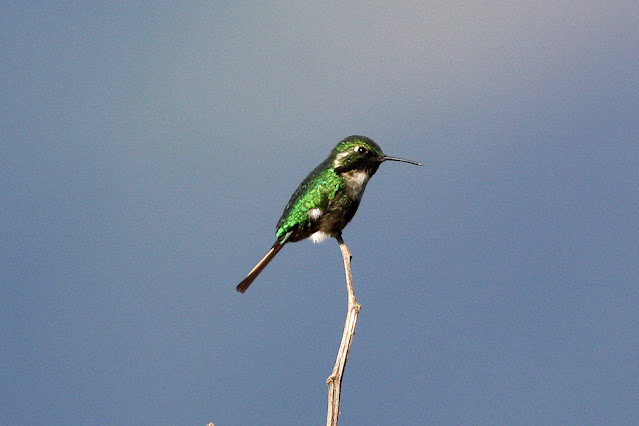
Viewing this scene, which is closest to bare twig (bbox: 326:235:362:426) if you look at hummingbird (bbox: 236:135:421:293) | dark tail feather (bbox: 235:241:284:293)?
hummingbird (bbox: 236:135:421:293)

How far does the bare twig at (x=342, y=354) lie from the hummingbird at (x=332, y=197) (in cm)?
102

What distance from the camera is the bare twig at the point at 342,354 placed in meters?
7.82

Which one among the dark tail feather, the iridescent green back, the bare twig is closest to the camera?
the bare twig

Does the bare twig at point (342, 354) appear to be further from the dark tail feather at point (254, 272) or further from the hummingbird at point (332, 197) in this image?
the dark tail feather at point (254, 272)

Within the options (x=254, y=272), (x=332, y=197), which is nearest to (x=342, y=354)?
(x=254, y=272)

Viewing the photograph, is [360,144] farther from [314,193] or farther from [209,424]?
[209,424]

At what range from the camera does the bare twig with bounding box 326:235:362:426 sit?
25.6 feet

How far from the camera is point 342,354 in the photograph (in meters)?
8.10

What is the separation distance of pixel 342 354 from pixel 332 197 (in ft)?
7.89

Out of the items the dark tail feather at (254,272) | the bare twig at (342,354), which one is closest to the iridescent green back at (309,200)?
the dark tail feather at (254,272)

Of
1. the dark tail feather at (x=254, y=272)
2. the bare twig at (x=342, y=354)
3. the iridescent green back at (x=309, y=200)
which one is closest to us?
the bare twig at (x=342, y=354)

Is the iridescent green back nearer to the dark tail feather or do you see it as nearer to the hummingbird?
the hummingbird

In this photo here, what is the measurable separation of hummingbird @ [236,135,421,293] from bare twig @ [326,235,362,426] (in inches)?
40.1

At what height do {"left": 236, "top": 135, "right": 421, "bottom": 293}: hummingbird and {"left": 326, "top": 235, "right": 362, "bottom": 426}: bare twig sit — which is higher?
{"left": 236, "top": 135, "right": 421, "bottom": 293}: hummingbird
